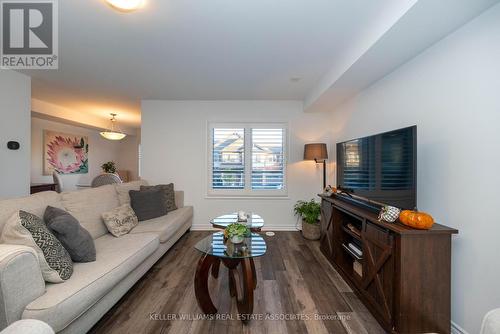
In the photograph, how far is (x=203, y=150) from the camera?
3902 mm

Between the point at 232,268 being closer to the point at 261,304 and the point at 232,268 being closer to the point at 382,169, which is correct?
the point at 261,304

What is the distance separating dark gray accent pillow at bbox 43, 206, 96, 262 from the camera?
60.7 inches

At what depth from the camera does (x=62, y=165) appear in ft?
16.4

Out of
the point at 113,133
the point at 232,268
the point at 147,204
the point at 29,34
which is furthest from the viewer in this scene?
the point at 113,133

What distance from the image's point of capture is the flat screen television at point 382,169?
62.7 inches

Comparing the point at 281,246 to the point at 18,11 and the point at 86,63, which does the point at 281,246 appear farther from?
the point at 18,11

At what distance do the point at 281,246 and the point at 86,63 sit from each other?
3.55 meters

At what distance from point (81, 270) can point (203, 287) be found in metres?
0.90

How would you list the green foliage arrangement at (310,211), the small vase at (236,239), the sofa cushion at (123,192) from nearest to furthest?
the small vase at (236,239) < the sofa cushion at (123,192) < the green foliage arrangement at (310,211)

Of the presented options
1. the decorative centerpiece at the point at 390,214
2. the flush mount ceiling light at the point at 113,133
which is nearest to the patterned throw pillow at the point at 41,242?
the decorative centerpiece at the point at 390,214

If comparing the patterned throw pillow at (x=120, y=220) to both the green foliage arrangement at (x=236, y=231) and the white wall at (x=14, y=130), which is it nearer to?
the green foliage arrangement at (x=236, y=231)

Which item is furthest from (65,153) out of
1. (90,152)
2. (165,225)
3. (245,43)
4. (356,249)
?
(356,249)

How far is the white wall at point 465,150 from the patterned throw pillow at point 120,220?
9.89ft

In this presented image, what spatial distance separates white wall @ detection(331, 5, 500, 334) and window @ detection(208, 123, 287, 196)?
7.47 feet
